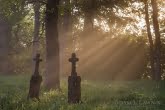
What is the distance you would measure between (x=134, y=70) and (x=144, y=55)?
1890 mm

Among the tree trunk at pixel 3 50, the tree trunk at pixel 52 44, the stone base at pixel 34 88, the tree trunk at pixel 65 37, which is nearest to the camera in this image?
the stone base at pixel 34 88

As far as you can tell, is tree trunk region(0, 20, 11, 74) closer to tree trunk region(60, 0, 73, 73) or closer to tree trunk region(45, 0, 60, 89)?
tree trunk region(60, 0, 73, 73)

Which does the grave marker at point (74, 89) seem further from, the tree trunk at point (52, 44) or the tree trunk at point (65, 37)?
the tree trunk at point (65, 37)

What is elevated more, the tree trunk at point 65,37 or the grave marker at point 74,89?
the tree trunk at point 65,37

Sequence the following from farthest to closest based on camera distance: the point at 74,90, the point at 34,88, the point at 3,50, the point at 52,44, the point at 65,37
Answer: the point at 3,50
the point at 65,37
the point at 52,44
the point at 34,88
the point at 74,90

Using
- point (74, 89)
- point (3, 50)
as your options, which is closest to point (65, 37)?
point (3, 50)

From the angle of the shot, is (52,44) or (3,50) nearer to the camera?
(52,44)

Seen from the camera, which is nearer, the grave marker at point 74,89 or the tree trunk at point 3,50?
the grave marker at point 74,89

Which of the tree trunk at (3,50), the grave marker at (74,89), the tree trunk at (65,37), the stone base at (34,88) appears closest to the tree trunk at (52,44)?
the stone base at (34,88)

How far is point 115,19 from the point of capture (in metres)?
38.3

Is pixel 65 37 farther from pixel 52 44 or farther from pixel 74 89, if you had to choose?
Result: pixel 74 89

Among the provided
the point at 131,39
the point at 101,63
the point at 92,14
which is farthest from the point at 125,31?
the point at 92,14

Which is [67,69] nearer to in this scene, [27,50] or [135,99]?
[27,50]

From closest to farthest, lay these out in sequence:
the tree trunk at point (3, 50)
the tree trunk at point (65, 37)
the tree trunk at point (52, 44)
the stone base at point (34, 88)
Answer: the stone base at point (34, 88) < the tree trunk at point (52, 44) < the tree trunk at point (65, 37) < the tree trunk at point (3, 50)
